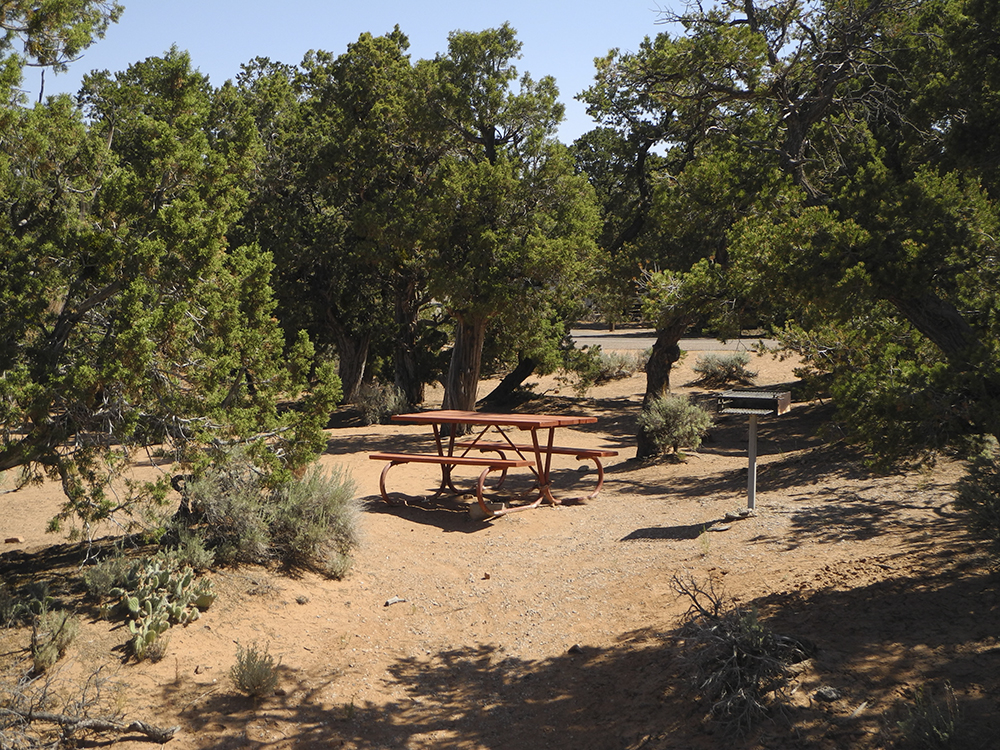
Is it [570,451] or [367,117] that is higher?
[367,117]

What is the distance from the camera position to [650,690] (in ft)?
16.4

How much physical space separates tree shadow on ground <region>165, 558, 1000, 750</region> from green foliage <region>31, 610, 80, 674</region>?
853 millimetres

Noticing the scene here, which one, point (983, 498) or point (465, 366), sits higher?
point (465, 366)

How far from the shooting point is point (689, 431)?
13.1 m

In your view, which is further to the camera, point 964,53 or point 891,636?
point 964,53

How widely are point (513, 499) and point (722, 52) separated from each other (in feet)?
→ 20.2

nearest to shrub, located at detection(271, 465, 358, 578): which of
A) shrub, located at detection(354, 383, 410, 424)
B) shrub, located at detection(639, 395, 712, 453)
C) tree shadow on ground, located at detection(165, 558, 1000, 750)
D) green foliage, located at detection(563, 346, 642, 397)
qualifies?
tree shadow on ground, located at detection(165, 558, 1000, 750)

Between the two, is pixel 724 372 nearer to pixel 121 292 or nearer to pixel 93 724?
pixel 121 292

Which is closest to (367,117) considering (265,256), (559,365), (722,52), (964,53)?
(559,365)

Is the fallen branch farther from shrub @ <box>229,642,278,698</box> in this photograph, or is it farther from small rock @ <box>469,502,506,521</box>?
small rock @ <box>469,502,506,521</box>

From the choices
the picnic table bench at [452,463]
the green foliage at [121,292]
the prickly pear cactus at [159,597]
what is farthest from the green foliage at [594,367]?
the prickly pear cactus at [159,597]

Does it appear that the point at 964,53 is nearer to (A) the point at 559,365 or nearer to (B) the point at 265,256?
(B) the point at 265,256

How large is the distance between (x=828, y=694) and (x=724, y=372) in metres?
18.2

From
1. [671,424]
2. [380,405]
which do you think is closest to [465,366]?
[380,405]
